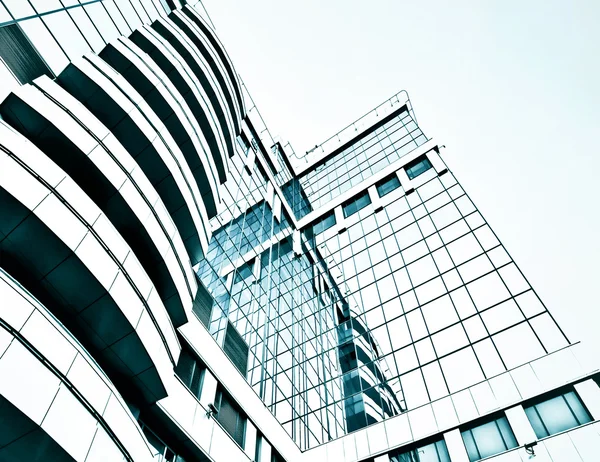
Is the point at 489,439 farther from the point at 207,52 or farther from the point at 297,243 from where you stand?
the point at 207,52

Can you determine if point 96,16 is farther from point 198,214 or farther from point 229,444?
point 229,444

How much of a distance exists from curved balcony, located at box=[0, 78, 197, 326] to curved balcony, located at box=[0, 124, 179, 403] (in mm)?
2123

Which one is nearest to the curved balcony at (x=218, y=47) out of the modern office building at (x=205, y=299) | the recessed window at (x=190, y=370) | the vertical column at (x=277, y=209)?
the modern office building at (x=205, y=299)

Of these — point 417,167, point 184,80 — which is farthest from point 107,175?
point 417,167

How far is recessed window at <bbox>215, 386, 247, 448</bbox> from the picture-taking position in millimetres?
19750

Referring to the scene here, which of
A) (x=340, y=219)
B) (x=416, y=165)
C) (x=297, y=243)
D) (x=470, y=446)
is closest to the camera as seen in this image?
(x=470, y=446)

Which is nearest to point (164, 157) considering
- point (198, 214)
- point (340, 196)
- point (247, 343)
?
point (198, 214)

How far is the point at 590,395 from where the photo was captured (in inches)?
895

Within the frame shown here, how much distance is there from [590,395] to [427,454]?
8.65 m

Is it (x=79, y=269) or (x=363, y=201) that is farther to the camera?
(x=363, y=201)

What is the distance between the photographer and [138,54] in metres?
25.0

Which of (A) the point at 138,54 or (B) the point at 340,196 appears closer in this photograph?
(A) the point at 138,54

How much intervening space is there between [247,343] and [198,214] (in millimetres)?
7947

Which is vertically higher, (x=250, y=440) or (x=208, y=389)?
(x=208, y=389)
